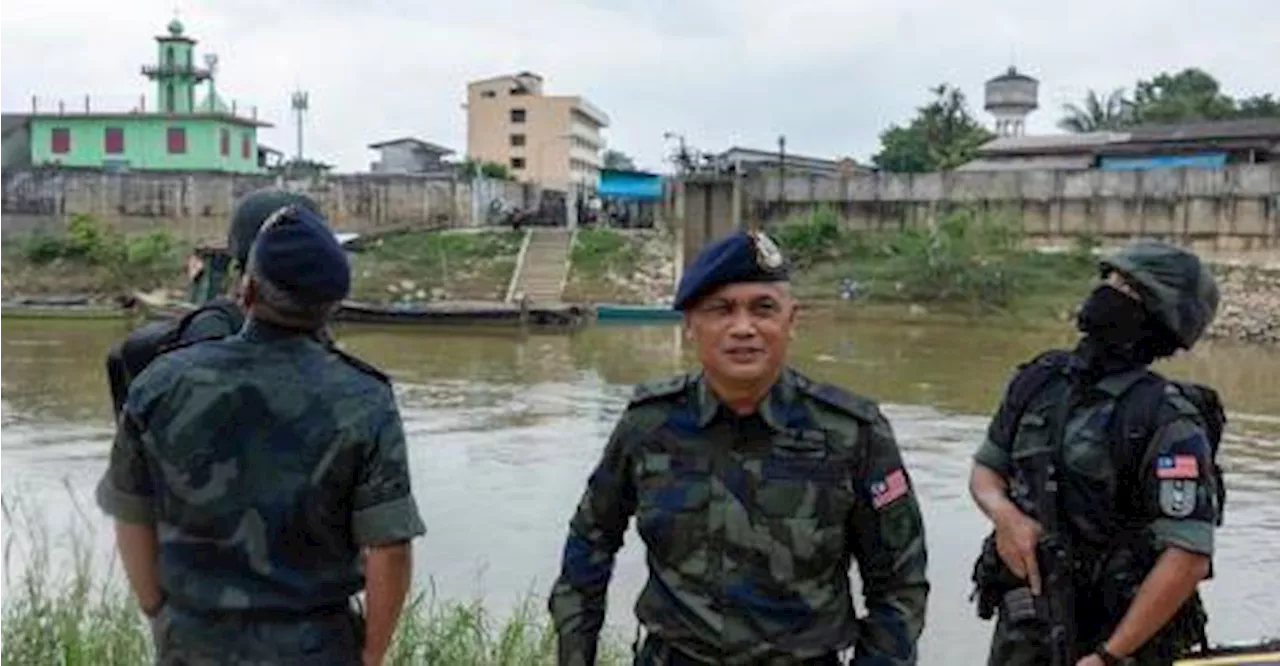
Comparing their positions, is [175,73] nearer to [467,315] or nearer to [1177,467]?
[467,315]

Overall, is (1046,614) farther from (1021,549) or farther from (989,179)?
(989,179)

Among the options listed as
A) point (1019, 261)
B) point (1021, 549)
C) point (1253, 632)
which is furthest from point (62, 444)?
point (1019, 261)

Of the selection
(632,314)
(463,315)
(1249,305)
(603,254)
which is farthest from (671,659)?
(603,254)

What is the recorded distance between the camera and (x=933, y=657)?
6.42 meters

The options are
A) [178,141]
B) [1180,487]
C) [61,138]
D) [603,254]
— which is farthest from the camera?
[61,138]

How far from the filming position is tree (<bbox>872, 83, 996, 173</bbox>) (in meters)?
51.0

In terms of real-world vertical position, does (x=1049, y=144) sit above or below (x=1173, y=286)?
above

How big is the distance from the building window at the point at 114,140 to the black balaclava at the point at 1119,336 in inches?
1931

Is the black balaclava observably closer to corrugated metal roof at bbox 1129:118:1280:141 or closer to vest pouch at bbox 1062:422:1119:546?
vest pouch at bbox 1062:422:1119:546

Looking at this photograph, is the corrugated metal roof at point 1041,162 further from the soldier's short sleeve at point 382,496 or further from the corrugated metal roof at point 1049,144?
the soldier's short sleeve at point 382,496

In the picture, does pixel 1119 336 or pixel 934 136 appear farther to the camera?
pixel 934 136

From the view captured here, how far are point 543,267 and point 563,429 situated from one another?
19.3 metres

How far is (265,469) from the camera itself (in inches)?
93.4

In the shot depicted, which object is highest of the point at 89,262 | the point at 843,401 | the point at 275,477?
the point at 843,401
